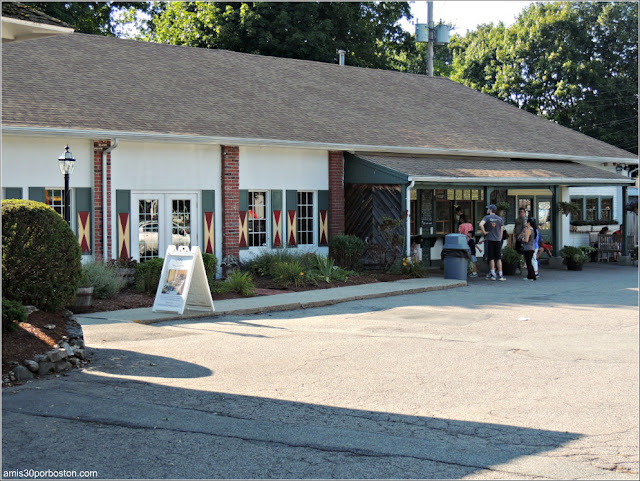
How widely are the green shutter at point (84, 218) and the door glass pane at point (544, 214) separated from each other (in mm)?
15999

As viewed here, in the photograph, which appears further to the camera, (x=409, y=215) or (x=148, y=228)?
(x=409, y=215)

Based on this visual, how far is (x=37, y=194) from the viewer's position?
16.7 meters

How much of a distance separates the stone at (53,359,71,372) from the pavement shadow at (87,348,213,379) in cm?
25

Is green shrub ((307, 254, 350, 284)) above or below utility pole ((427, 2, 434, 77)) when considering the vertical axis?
below

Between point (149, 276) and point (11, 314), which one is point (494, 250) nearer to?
point (149, 276)

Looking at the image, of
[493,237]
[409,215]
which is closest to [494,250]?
[493,237]

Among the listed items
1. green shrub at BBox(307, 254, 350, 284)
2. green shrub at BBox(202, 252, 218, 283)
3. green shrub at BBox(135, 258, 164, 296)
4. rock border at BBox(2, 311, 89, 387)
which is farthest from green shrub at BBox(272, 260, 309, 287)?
rock border at BBox(2, 311, 89, 387)

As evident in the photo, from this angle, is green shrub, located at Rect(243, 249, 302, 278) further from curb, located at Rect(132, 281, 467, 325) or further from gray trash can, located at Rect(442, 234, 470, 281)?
gray trash can, located at Rect(442, 234, 470, 281)

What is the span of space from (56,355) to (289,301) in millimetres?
6673

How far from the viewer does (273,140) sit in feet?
65.3

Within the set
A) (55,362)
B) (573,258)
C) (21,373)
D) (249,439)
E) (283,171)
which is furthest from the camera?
(573,258)

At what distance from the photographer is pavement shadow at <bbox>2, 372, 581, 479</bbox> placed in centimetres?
594

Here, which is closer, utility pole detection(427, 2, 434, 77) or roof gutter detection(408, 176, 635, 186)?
roof gutter detection(408, 176, 635, 186)

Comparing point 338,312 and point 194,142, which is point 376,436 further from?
point 194,142
